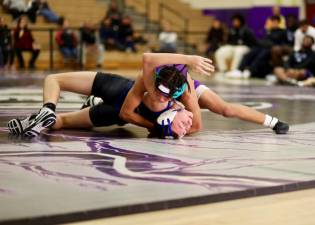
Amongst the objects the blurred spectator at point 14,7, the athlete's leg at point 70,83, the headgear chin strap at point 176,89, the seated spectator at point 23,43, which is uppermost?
the blurred spectator at point 14,7

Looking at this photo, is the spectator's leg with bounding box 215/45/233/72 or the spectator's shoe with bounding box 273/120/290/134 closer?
the spectator's shoe with bounding box 273/120/290/134

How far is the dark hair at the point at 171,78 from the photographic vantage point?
4598mm

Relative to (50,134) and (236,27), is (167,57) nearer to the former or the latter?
(50,134)

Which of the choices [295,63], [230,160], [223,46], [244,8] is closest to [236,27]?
[223,46]

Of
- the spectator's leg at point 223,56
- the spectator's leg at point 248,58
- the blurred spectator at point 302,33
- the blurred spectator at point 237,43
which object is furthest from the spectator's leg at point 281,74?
the spectator's leg at point 223,56

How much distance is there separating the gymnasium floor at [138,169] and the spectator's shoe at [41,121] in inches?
3.0

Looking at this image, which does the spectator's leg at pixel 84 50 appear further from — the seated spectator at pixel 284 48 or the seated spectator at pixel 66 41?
the seated spectator at pixel 284 48

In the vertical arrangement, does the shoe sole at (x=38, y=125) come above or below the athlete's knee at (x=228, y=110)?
below

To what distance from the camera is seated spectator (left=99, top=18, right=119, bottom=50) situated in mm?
16672

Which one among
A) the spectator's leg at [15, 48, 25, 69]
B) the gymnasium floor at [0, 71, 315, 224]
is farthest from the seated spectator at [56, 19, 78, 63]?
the gymnasium floor at [0, 71, 315, 224]

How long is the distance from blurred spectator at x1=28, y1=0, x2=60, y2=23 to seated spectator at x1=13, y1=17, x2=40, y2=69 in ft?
0.88

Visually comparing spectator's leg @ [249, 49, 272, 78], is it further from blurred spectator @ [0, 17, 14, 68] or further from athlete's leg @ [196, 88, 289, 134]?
athlete's leg @ [196, 88, 289, 134]

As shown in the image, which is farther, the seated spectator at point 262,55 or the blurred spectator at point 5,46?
the seated spectator at point 262,55

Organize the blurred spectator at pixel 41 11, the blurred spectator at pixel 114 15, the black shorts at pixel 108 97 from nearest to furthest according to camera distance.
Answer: the black shorts at pixel 108 97, the blurred spectator at pixel 41 11, the blurred spectator at pixel 114 15
